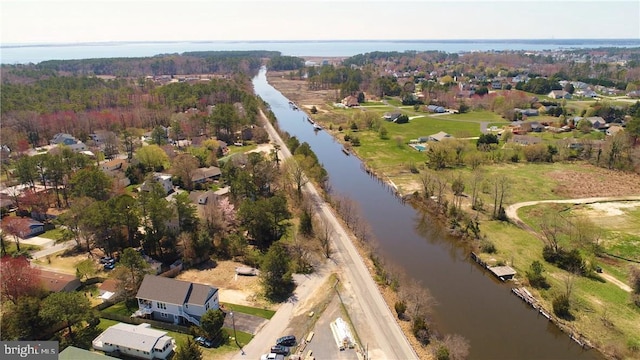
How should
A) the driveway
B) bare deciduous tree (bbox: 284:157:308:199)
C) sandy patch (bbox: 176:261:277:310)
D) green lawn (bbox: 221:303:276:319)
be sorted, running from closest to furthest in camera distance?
1. the driveway
2. green lawn (bbox: 221:303:276:319)
3. sandy patch (bbox: 176:261:277:310)
4. bare deciduous tree (bbox: 284:157:308:199)

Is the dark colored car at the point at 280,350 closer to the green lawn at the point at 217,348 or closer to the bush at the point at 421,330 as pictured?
the green lawn at the point at 217,348

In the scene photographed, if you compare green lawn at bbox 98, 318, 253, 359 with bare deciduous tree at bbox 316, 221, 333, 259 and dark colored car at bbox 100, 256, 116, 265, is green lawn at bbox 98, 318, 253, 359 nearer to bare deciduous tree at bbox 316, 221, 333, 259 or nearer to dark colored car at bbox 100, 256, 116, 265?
dark colored car at bbox 100, 256, 116, 265

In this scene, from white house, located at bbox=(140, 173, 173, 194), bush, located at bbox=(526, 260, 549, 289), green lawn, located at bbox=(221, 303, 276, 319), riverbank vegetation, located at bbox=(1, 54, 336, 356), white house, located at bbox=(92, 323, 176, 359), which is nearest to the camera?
white house, located at bbox=(92, 323, 176, 359)

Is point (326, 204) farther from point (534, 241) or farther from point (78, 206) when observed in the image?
point (78, 206)

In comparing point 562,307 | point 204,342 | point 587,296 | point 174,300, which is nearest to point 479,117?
point 587,296

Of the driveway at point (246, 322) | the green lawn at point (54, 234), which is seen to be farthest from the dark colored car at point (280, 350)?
the green lawn at point (54, 234)

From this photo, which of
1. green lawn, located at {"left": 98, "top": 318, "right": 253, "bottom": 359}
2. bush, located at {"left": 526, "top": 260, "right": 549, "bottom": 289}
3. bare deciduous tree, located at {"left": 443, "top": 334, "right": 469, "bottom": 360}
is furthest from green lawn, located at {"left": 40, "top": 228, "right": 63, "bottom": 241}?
bush, located at {"left": 526, "top": 260, "right": 549, "bottom": 289}
